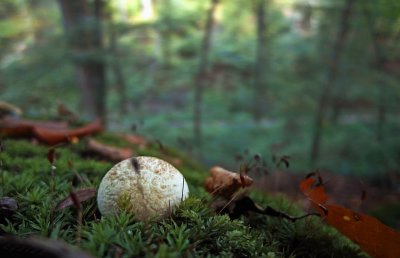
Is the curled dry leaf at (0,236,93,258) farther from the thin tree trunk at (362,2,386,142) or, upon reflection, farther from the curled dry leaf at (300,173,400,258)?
the thin tree trunk at (362,2,386,142)

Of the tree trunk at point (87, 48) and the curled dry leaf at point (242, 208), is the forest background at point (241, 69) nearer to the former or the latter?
the tree trunk at point (87, 48)

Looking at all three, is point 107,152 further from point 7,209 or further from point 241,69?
point 241,69

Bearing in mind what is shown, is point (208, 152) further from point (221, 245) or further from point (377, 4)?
point (221, 245)

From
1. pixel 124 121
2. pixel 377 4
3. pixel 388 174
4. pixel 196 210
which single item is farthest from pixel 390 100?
pixel 196 210

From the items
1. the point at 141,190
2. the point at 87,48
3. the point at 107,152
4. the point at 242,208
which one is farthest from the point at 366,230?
the point at 87,48

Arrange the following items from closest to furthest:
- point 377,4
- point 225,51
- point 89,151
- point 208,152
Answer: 1. point 89,151
2. point 377,4
3. point 208,152
4. point 225,51
